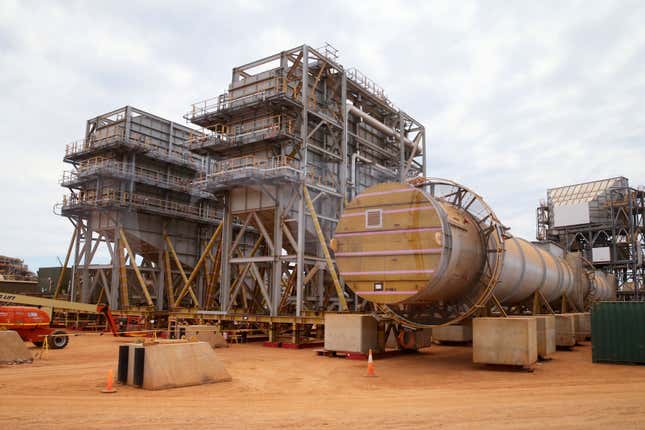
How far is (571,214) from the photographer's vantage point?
49.0m

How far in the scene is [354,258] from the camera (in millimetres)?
15789

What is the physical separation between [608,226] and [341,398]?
4368cm

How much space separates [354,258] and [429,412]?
22.9 feet

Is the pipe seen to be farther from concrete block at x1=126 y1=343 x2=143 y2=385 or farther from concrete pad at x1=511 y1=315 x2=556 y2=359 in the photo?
concrete block at x1=126 y1=343 x2=143 y2=385

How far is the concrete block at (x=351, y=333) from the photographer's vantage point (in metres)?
17.4

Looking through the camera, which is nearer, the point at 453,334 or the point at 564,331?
the point at 564,331

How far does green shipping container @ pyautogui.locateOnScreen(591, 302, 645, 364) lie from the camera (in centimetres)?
1694

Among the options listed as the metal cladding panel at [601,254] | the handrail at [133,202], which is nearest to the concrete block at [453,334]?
the handrail at [133,202]

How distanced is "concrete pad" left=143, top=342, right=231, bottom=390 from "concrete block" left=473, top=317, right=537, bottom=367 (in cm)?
688

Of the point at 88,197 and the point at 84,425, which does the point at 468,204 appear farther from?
the point at 88,197

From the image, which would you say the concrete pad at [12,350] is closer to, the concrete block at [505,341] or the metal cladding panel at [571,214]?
the concrete block at [505,341]

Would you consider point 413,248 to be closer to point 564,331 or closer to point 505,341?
point 505,341

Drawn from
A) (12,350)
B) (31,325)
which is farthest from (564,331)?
(31,325)

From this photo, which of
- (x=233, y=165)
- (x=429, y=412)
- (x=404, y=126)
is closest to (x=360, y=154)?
(x=404, y=126)
